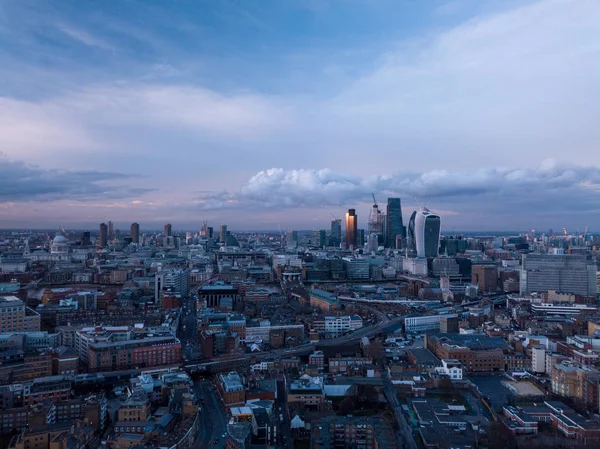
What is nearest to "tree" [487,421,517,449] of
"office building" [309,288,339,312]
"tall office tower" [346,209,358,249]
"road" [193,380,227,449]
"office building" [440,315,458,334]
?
"road" [193,380,227,449]

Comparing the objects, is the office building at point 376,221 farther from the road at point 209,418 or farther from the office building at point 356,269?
the road at point 209,418

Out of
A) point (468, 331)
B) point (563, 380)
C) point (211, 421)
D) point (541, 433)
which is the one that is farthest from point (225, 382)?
point (468, 331)

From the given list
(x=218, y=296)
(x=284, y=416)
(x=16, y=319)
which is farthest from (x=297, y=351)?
(x=218, y=296)

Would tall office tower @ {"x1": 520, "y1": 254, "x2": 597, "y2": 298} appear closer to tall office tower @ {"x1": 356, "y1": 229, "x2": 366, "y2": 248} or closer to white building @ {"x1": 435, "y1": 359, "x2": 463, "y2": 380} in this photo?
white building @ {"x1": 435, "y1": 359, "x2": 463, "y2": 380}

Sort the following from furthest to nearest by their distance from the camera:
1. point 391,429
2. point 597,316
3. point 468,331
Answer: point 597,316 < point 468,331 < point 391,429

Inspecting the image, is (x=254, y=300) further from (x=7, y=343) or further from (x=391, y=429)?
(x=391, y=429)

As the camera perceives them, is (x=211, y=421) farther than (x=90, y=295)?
No

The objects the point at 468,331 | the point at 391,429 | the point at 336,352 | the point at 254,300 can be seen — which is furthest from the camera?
the point at 254,300
